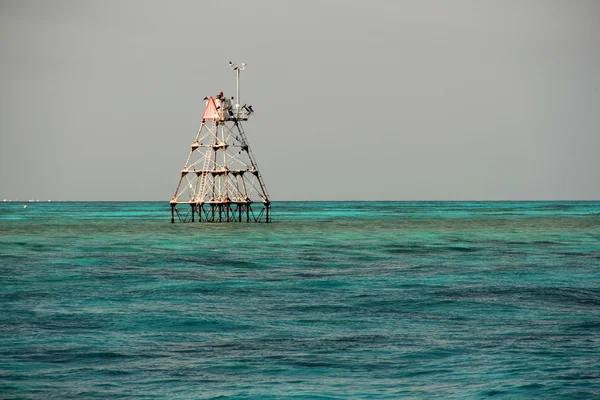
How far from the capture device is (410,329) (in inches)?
770

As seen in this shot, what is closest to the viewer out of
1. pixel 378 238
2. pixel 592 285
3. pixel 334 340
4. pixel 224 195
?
pixel 334 340

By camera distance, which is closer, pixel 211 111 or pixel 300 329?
Result: pixel 300 329

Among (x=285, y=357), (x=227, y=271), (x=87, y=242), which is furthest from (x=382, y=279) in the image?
(x=87, y=242)

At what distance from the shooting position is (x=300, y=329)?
19609 millimetres

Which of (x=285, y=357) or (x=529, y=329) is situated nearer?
(x=285, y=357)

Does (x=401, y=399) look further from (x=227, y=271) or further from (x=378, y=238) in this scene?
(x=378, y=238)

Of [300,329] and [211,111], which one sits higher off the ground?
[211,111]

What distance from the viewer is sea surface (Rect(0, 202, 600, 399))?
14680 mm

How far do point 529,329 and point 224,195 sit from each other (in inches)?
2454

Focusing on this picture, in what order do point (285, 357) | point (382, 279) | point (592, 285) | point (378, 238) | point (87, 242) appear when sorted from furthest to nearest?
1. point (378, 238)
2. point (87, 242)
3. point (382, 279)
4. point (592, 285)
5. point (285, 357)

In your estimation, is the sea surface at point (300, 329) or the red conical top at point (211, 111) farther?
the red conical top at point (211, 111)

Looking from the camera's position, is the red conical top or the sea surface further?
the red conical top

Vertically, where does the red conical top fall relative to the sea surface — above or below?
above

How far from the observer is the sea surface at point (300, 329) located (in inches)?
578
